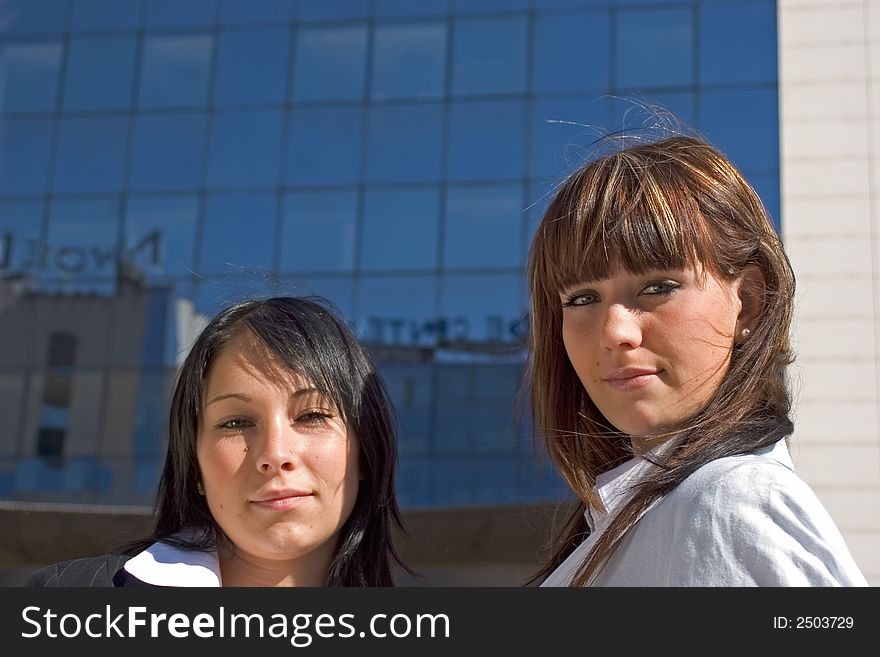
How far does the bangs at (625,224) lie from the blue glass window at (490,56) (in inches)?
641

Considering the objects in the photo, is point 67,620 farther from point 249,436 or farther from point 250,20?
point 250,20

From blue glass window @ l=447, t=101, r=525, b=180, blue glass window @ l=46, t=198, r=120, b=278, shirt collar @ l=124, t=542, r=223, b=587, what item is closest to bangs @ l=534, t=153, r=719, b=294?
shirt collar @ l=124, t=542, r=223, b=587

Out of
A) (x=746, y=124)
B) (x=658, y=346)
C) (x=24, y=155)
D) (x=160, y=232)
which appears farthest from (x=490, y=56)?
(x=658, y=346)

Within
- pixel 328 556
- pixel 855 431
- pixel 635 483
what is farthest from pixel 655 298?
pixel 855 431

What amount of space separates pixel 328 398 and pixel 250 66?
1711cm

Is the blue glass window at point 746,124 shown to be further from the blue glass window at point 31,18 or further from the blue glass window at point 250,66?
the blue glass window at point 31,18

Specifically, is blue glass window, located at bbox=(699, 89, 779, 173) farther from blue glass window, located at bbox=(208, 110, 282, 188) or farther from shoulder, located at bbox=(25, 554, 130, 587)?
shoulder, located at bbox=(25, 554, 130, 587)

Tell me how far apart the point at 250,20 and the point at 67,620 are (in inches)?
722

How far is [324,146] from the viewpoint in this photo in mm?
17953

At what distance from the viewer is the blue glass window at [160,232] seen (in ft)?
59.2

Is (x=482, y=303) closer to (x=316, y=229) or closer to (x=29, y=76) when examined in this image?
(x=316, y=229)

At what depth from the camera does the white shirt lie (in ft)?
3.96

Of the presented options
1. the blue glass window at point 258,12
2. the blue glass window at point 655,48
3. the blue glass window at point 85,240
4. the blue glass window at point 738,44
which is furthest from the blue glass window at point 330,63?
the blue glass window at point 738,44

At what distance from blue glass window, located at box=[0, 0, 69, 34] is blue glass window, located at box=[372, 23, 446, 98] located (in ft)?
18.0
